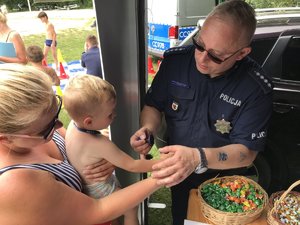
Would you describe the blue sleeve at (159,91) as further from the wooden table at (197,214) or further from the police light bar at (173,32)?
the police light bar at (173,32)

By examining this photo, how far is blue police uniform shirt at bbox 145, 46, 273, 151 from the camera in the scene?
1722mm

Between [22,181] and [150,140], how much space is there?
2.85 feet

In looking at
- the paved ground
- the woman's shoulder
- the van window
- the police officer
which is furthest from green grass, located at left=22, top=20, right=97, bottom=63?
the woman's shoulder

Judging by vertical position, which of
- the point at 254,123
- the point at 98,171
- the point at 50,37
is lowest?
the point at 50,37

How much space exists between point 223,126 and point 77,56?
9.13 m

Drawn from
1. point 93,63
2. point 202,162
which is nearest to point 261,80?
point 202,162

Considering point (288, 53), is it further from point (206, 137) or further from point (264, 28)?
point (206, 137)

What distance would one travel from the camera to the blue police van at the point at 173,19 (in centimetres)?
820

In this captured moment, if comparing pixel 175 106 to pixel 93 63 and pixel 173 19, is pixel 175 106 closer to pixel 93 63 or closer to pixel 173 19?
pixel 93 63

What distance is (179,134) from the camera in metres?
1.92

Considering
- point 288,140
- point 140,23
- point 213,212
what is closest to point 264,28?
point 288,140

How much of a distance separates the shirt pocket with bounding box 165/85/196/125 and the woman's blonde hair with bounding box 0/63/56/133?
2.97 ft

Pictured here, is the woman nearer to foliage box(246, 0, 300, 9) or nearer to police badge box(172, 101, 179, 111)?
police badge box(172, 101, 179, 111)

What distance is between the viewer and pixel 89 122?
159 cm
